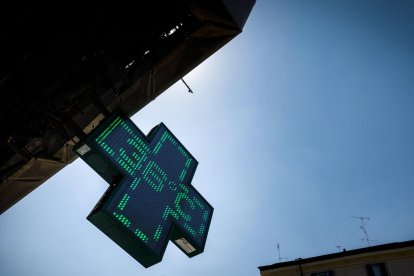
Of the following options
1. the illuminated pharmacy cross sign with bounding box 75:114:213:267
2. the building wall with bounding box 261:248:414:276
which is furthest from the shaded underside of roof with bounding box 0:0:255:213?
the building wall with bounding box 261:248:414:276

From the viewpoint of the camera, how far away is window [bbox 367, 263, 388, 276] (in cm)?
1864

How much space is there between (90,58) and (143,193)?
204 cm

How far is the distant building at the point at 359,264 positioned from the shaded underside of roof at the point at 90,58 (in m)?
20.9

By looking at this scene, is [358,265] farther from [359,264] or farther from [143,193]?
[143,193]

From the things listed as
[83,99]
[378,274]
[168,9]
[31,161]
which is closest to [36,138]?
[31,161]

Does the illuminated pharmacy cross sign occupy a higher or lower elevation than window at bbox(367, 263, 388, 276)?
higher

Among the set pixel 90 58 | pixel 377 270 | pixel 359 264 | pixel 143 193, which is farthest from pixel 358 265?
pixel 90 58

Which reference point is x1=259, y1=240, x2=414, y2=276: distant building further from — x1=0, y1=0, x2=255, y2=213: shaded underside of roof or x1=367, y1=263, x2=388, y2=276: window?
x1=0, y1=0, x2=255, y2=213: shaded underside of roof

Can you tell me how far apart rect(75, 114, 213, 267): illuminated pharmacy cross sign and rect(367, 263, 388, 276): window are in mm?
19057

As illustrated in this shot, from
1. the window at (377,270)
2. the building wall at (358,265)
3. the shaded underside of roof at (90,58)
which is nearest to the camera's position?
the shaded underside of roof at (90,58)

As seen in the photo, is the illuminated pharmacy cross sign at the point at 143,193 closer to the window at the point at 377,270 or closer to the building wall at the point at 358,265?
the window at the point at 377,270

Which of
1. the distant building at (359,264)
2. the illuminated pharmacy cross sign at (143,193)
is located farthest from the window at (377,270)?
the illuminated pharmacy cross sign at (143,193)

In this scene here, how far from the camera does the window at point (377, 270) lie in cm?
1864

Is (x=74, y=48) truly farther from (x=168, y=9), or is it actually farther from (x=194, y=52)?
(x=194, y=52)
